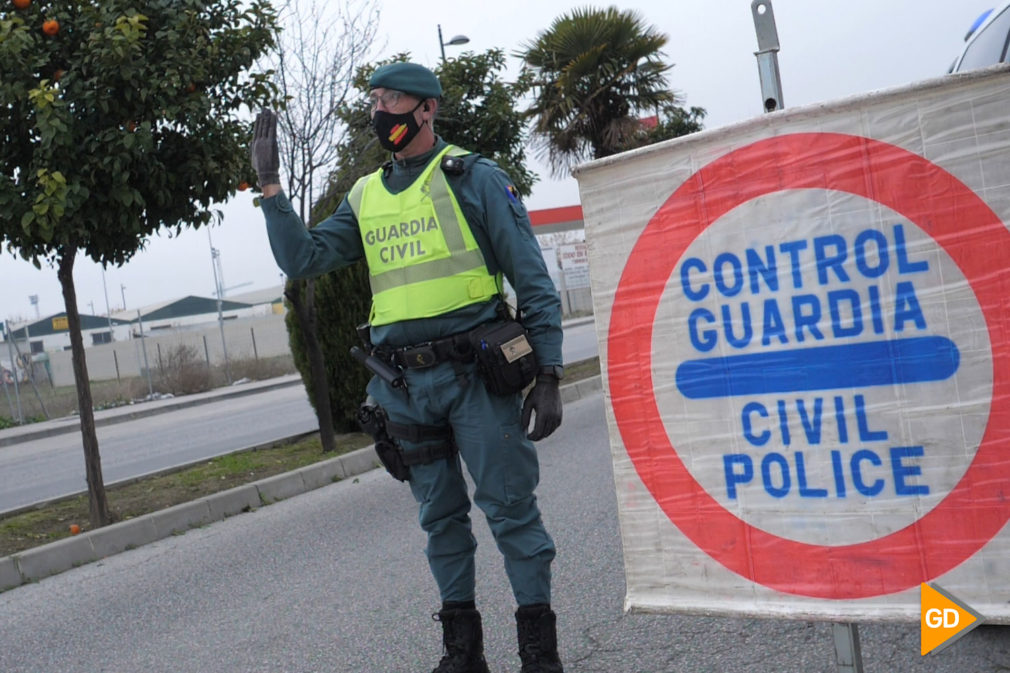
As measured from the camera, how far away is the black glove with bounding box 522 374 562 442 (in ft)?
11.2

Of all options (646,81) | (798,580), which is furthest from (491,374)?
(646,81)

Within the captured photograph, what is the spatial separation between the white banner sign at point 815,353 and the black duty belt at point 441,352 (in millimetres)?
849

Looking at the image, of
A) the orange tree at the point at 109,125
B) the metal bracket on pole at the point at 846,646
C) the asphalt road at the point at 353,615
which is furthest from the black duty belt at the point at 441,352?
the orange tree at the point at 109,125

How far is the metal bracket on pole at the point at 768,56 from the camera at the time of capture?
2529 millimetres

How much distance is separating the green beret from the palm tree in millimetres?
14155

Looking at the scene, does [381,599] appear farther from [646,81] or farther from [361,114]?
[646,81]

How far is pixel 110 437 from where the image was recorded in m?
Result: 18.2

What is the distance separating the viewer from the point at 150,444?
16.1 meters

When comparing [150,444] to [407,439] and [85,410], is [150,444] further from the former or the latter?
[407,439]

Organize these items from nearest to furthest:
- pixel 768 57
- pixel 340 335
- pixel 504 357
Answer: pixel 768 57, pixel 504 357, pixel 340 335

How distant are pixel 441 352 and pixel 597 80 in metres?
15.0

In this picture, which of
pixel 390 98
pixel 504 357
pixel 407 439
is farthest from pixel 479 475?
pixel 390 98

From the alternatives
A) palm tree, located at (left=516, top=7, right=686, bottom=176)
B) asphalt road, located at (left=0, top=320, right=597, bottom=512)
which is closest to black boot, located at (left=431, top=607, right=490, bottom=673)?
asphalt road, located at (left=0, top=320, right=597, bottom=512)

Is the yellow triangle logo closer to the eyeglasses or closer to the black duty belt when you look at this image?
the black duty belt
